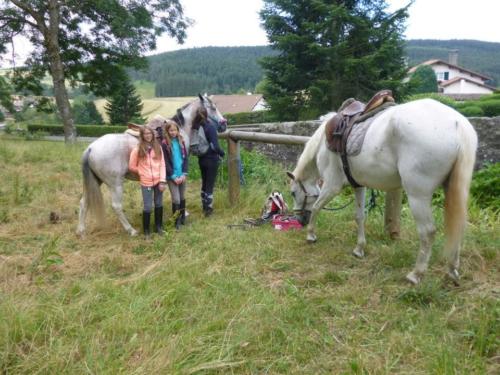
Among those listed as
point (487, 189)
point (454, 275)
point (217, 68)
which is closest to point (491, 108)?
point (487, 189)

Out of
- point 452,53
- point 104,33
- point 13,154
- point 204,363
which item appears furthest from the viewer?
point 452,53

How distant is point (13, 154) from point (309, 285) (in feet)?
28.5

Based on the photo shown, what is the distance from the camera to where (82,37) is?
17234mm

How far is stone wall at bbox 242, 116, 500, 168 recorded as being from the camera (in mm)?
6609

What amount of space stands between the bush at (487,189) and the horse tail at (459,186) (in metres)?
3.13

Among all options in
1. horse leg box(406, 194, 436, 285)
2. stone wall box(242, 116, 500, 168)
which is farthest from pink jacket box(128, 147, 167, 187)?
stone wall box(242, 116, 500, 168)

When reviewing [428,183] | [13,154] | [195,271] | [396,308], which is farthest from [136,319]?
[13,154]

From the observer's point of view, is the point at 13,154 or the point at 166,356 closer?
the point at 166,356

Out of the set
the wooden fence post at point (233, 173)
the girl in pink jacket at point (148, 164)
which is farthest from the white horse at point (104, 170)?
the wooden fence post at point (233, 173)

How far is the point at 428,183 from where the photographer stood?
110 inches

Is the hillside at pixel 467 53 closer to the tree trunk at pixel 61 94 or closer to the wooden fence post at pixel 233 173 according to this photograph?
the tree trunk at pixel 61 94

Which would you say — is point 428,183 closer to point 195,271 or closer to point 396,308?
point 396,308

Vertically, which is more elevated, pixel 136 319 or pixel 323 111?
pixel 323 111

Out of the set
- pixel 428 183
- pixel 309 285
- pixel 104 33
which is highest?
pixel 104 33
